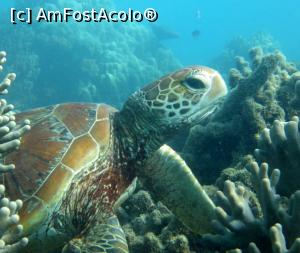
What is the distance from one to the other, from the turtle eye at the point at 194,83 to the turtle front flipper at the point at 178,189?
77cm

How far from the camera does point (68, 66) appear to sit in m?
16.6

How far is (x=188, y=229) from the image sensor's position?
117 inches

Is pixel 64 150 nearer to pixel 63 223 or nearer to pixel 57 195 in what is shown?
pixel 57 195

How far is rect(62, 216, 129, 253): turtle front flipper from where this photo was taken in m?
2.70

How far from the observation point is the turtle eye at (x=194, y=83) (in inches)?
130

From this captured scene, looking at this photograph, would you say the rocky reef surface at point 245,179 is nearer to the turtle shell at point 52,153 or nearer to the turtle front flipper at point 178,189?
the turtle front flipper at point 178,189

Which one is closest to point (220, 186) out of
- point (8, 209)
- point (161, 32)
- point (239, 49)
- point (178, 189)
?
point (178, 189)

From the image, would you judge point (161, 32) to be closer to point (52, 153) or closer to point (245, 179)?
point (245, 179)

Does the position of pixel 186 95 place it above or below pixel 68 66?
below

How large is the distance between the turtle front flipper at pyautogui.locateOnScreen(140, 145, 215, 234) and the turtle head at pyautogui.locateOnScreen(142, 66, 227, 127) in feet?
1.40

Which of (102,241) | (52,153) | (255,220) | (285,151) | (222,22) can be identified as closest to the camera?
(255,220)

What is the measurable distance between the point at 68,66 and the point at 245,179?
14.5 m

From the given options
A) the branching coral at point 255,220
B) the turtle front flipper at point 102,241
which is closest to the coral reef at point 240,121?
the turtle front flipper at point 102,241

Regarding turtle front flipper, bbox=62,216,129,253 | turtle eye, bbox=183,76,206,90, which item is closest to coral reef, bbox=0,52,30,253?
turtle front flipper, bbox=62,216,129,253
